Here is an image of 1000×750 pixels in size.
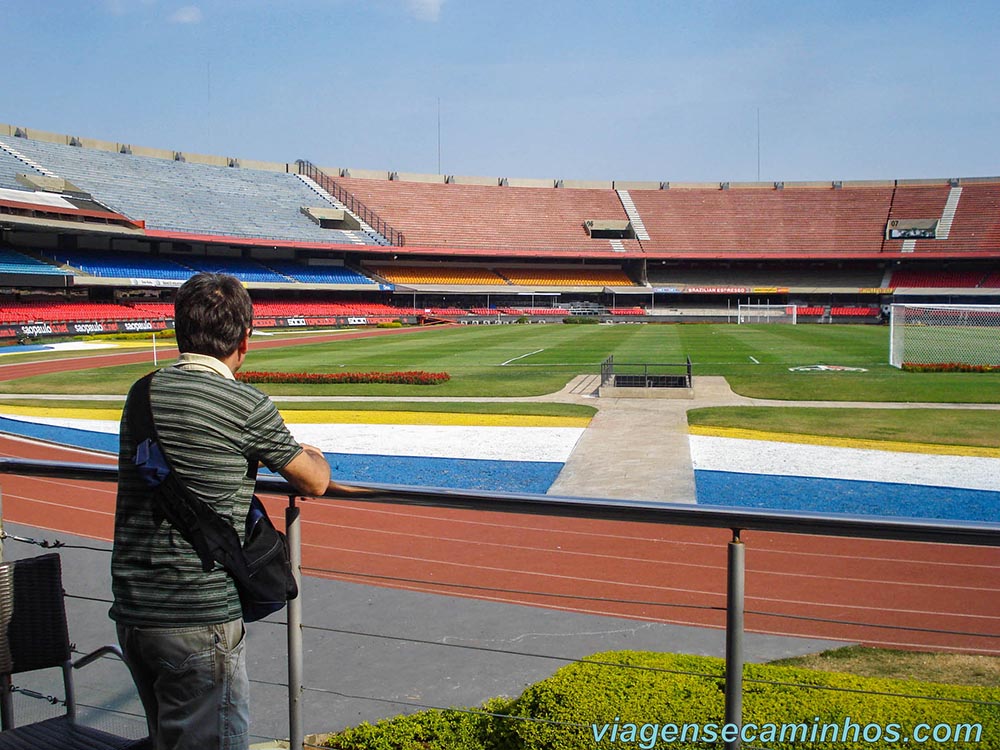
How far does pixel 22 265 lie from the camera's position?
163 feet

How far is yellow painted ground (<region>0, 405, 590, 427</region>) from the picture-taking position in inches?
636

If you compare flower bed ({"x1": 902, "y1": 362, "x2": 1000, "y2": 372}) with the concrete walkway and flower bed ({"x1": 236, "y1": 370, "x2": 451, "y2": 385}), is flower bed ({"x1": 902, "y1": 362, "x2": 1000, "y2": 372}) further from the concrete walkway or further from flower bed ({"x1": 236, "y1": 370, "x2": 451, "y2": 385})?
flower bed ({"x1": 236, "y1": 370, "x2": 451, "y2": 385})

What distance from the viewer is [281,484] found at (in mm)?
2854

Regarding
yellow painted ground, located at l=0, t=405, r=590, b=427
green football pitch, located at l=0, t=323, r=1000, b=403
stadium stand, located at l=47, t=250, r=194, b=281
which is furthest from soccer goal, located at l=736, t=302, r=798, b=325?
yellow painted ground, located at l=0, t=405, r=590, b=427

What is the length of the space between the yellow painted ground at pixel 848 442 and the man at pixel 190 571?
12514 mm

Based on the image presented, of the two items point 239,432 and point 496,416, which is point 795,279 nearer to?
point 496,416

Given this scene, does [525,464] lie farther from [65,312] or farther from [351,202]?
[351,202]

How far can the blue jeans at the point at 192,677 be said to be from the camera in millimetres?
2402

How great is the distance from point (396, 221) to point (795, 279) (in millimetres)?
39847

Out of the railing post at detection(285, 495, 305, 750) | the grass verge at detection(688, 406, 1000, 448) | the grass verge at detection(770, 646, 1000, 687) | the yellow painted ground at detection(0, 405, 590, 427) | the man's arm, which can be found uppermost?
the man's arm

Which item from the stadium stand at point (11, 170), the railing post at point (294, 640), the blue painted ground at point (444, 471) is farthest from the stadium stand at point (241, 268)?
the railing post at point (294, 640)

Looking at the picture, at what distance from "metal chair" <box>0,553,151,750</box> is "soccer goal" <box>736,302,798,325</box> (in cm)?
6926

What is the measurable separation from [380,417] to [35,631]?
553 inches

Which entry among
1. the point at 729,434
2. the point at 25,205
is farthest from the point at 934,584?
the point at 25,205
